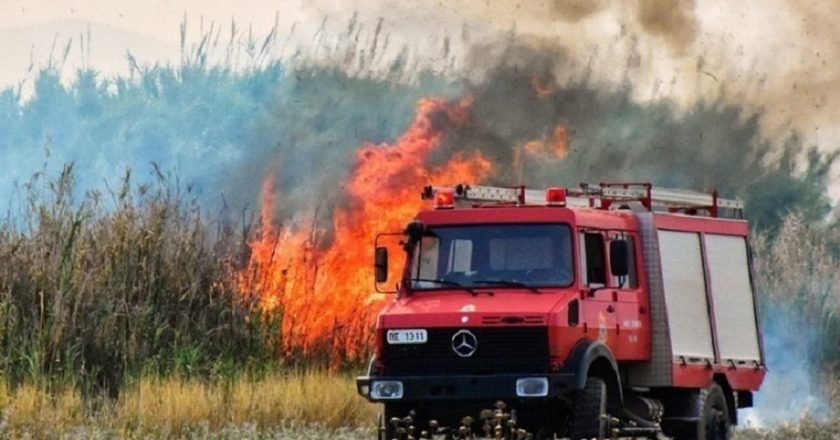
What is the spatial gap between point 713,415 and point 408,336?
4.27 metres

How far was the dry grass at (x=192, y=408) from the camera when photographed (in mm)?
21625

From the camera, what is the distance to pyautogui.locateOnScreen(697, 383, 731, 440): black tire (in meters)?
23.8

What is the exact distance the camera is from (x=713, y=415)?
78.8 ft

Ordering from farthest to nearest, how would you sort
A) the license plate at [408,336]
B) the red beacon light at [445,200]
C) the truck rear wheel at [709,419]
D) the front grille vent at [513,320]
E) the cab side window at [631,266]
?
the truck rear wheel at [709,419] < the cab side window at [631,266] < the red beacon light at [445,200] < the license plate at [408,336] < the front grille vent at [513,320]

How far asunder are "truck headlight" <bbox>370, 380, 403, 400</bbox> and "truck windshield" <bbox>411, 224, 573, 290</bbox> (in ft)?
3.97

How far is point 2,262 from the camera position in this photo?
982 inches

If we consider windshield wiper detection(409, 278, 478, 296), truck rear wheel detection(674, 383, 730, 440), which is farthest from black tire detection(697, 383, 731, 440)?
windshield wiper detection(409, 278, 478, 296)

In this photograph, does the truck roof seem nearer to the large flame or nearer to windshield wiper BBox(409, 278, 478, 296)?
windshield wiper BBox(409, 278, 478, 296)

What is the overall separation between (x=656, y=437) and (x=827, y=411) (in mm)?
8355

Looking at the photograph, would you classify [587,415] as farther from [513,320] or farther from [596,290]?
[596,290]

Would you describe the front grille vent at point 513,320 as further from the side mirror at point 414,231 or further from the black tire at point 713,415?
the black tire at point 713,415

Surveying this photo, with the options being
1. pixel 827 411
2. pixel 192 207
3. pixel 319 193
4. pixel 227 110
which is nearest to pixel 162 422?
pixel 192 207

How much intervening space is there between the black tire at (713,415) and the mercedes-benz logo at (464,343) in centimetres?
360

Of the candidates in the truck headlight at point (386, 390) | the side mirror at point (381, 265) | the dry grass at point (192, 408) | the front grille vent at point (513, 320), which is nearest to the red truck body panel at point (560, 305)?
the front grille vent at point (513, 320)
